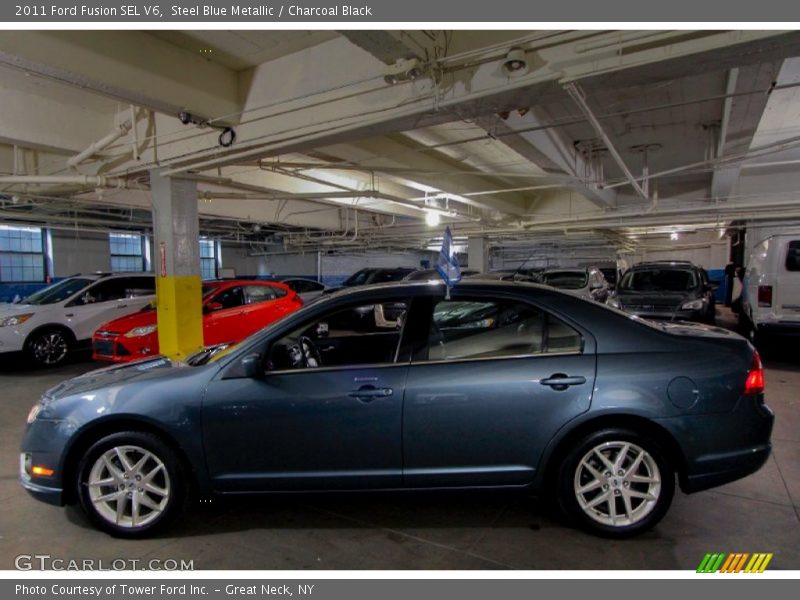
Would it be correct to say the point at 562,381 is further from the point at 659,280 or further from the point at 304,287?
the point at 304,287

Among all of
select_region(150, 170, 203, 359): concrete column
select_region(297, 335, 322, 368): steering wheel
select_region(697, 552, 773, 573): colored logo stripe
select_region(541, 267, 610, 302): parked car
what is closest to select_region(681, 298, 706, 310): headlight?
select_region(541, 267, 610, 302): parked car

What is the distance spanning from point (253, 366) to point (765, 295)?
8024mm

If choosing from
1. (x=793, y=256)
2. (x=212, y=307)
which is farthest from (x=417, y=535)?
(x=793, y=256)

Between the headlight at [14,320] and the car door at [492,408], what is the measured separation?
8123mm

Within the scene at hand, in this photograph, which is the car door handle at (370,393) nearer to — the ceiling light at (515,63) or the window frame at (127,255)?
the ceiling light at (515,63)

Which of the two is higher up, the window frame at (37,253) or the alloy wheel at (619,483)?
the window frame at (37,253)

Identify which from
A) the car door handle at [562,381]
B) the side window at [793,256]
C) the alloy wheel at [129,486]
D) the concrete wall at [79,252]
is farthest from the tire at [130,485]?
the concrete wall at [79,252]

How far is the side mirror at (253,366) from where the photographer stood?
2766mm

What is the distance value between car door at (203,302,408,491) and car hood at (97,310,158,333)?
19.1ft

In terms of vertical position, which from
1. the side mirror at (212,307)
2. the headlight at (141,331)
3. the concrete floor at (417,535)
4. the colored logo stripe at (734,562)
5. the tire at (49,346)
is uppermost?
the side mirror at (212,307)

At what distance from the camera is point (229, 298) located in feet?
28.9

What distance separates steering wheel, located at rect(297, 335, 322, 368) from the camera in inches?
137

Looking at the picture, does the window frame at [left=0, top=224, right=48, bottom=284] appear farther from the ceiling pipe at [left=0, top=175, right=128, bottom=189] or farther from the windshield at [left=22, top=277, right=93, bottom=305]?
the ceiling pipe at [left=0, top=175, right=128, bottom=189]

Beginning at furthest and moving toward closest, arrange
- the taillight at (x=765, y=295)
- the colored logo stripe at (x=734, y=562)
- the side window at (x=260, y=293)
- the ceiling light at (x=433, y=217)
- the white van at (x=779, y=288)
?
the ceiling light at (x=433, y=217)
the side window at (x=260, y=293)
the taillight at (x=765, y=295)
the white van at (x=779, y=288)
the colored logo stripe at (x=734, y=562)
